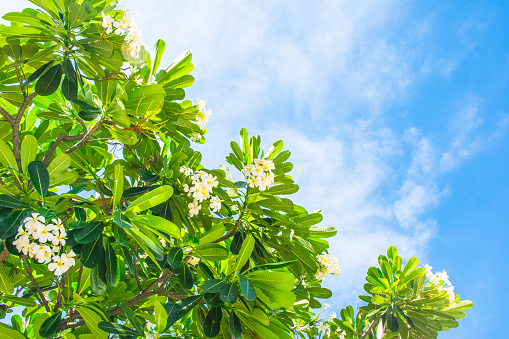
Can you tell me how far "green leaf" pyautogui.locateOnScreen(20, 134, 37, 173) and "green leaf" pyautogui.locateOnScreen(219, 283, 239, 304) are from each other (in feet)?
3.52

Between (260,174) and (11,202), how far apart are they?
1.22 m

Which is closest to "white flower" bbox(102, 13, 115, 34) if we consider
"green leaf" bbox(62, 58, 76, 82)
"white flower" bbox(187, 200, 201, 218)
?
"green leaf" bbox(62, 58, 76, 82)

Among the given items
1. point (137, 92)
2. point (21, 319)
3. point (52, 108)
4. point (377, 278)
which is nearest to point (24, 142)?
point (137, 92)

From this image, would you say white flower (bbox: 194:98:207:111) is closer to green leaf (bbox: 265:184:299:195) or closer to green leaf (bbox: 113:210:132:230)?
green leaf (bbox: 265:184:299:195)

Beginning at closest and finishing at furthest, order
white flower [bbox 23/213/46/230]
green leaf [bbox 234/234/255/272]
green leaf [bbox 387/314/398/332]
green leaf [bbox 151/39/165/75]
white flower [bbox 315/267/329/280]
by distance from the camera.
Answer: white flower [bbox 23/213/46/230], green leaf [bbox 234/234/255/272], green leaf [bbox 151/39/165/75], white flower [bbox 315/267/329/280], green leaf [bbox 387/314/398/332]

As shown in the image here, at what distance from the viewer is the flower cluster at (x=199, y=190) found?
2.12 meters

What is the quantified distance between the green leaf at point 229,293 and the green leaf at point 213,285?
0.02 meters

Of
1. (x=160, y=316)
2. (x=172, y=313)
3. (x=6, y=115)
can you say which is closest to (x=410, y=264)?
(x=172, y=313)

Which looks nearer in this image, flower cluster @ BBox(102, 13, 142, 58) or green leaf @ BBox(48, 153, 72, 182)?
green leaf @ BBox(48, 153, 72, 182)

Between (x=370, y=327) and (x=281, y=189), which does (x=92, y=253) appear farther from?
(x=370, y=327)

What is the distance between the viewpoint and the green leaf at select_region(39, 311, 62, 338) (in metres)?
1.73

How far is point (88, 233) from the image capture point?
61.6 inches

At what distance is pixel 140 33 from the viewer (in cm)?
214

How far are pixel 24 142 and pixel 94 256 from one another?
24.4 inches
